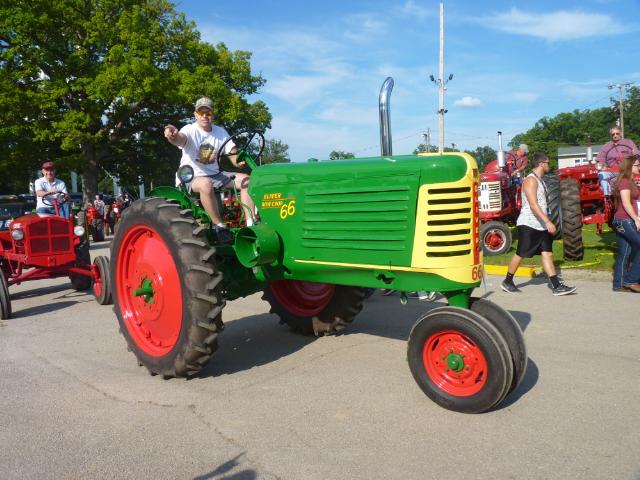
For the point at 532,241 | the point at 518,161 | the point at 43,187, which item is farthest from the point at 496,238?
the point at 43,187

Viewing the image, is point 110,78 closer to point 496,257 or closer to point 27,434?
point 496,257

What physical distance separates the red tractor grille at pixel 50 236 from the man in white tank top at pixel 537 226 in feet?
20.1

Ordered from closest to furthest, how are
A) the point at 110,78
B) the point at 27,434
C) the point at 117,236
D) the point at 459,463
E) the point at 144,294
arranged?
1. the point at 459,463
2. the point at 27,434
3. the point at 144,294
4. the point at 117,236
5. the point at 110,78

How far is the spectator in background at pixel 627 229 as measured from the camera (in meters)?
6.36

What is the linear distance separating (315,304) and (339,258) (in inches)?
61.0

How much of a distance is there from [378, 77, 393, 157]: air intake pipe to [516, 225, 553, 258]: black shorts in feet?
11.7

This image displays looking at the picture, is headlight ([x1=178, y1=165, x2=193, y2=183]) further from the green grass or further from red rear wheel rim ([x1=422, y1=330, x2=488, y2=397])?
the green grass

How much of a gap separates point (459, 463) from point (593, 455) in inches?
27.0

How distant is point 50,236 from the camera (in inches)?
291

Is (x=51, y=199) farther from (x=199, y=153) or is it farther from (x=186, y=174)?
(x=186, y=174)

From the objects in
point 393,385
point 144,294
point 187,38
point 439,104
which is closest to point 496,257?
point 393,385

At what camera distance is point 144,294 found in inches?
164

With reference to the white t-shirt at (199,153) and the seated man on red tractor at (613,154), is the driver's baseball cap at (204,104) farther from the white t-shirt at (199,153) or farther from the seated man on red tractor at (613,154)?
the seated man on red tractor at (613,154)

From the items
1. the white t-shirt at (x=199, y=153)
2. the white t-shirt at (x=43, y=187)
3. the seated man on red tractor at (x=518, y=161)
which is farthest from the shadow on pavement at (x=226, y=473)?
the seated man on red tractor at (x=518, y=161)
